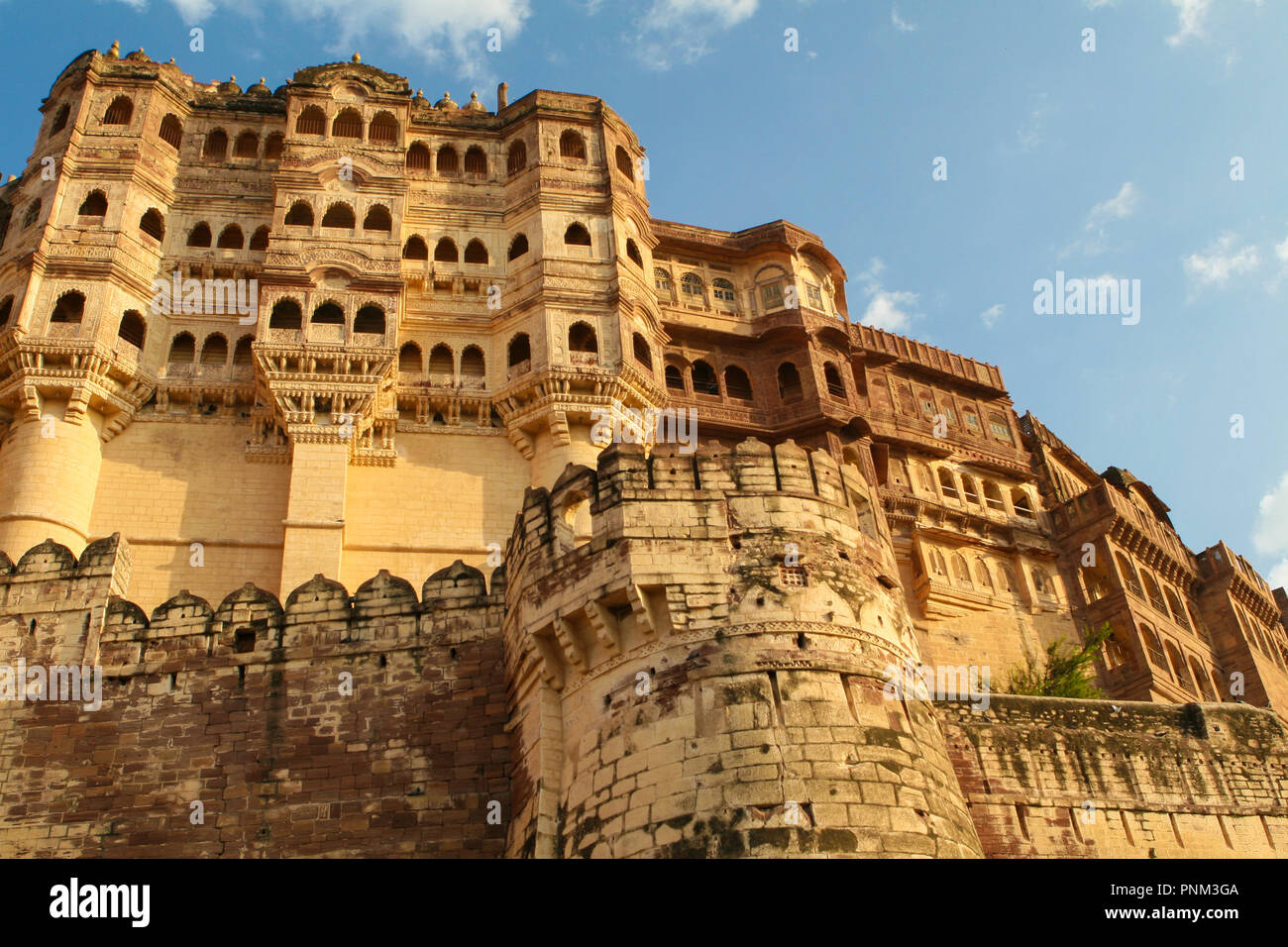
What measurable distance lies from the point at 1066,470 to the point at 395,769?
1255 inches

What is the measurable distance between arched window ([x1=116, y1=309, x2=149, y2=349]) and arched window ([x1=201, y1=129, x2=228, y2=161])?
19.0 ft

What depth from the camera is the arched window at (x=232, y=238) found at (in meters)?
31.6

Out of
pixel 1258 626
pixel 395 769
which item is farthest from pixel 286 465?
pixel 1258 626

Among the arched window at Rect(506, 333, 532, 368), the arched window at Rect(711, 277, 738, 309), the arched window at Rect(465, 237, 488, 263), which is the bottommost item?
the arched window at Rect(506, 333, 532, 368)

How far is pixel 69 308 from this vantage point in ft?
95.1

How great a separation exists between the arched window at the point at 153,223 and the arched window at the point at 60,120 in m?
3.53

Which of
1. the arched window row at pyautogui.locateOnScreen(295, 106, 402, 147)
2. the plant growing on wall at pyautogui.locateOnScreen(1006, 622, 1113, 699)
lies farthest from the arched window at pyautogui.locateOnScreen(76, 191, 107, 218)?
the plant growing on wall at pyautogui.locateOnScreen(1006, 622, 1113, 699)

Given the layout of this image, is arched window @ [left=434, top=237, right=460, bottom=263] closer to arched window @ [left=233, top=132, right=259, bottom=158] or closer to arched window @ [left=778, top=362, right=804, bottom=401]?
arched window @ [left=233, top=132, right=259, bottom=158]

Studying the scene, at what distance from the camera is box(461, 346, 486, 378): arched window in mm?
30406

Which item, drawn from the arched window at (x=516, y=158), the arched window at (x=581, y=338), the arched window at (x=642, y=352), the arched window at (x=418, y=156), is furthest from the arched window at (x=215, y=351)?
the arched window at (x=642, y=352)

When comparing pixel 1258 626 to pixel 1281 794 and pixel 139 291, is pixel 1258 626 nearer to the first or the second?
pixel 1281 794

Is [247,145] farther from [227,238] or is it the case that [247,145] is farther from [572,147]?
[572,147]

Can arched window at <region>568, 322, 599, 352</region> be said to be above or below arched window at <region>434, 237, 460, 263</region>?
below

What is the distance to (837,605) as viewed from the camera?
1377cm
